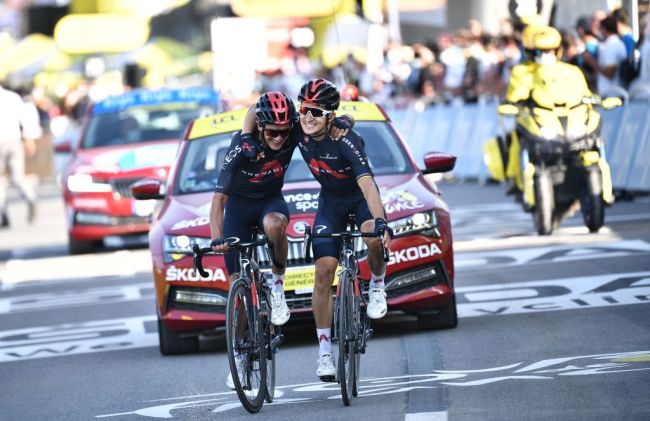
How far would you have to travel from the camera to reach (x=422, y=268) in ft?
39.3

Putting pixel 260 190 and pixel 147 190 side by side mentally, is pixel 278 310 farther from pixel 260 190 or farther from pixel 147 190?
pixel 147 190

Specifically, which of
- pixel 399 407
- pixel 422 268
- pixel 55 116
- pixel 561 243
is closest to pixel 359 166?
pixel 399 407

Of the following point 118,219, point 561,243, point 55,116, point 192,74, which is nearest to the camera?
point 561,243

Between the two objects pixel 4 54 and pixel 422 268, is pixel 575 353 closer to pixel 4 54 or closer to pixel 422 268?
pixel 422 268

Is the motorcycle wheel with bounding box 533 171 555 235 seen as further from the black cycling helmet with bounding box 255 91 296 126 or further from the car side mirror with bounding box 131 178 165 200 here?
the black cycling helmet with bounding box 255 91 296 126

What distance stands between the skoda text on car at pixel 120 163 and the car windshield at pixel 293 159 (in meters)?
6.45

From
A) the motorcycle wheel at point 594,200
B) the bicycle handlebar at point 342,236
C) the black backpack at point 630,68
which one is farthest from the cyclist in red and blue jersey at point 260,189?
the black backpack at point 630,68

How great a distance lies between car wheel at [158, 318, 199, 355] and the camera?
40.0 feet

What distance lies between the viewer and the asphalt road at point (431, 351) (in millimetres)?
9234

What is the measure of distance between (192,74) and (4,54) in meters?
7.56

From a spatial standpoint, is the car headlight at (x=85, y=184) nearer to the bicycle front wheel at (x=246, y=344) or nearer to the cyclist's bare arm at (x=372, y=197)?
the bicycle front wheel at (x=246, y=344)

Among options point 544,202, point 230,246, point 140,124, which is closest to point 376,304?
point 230,246

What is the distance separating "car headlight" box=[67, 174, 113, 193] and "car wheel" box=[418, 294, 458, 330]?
8849 millimetres

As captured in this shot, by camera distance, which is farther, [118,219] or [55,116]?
[55,116]
